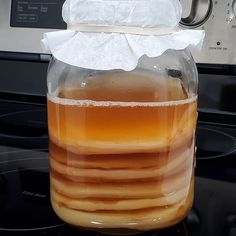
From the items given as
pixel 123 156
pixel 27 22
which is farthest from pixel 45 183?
pixel 27 22

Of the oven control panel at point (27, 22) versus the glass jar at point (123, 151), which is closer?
the glass jar at point (123, 151)

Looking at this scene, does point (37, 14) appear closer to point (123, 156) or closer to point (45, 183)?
point (45, 183)

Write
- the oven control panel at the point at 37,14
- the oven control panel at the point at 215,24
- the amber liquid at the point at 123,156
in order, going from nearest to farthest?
the amber liquid at the point at 123,156 < the oven control panel at the point at 215,24 < the oven control panel at the point at 37,14

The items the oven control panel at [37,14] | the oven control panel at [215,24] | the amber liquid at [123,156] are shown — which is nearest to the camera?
the amber liquid at [123,156]

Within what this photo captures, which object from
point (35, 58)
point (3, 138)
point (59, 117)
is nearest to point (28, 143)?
point (3, 138)

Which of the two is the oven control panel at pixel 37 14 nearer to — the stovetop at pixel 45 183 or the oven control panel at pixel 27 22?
the oven control panel at pixel 27 22

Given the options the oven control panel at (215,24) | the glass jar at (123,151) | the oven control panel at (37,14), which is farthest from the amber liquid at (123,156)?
the oven control panel at (37,14)
